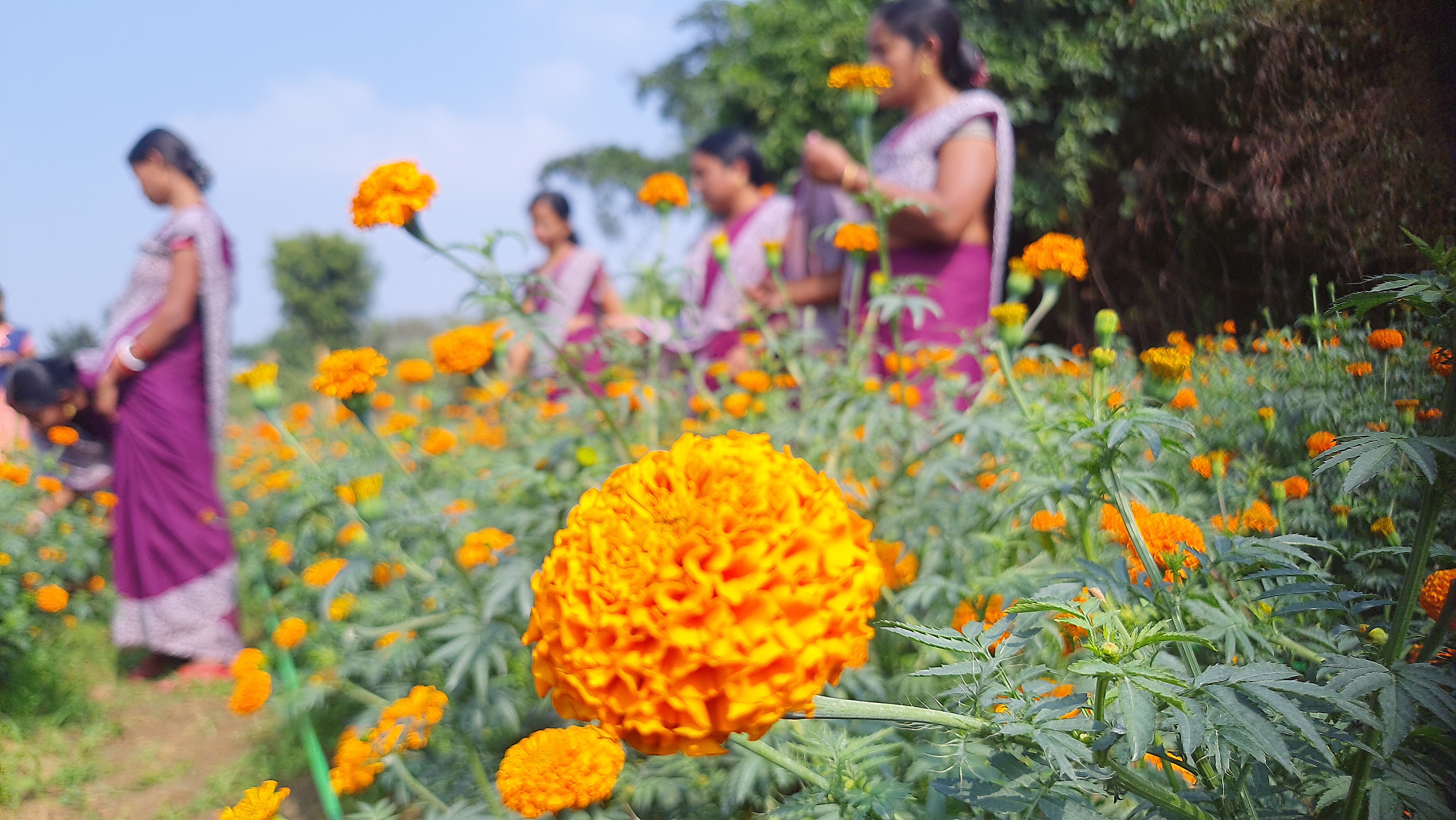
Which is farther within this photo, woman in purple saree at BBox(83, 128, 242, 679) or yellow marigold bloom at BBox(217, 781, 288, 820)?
woman in purple saree at BBox(83, 128, 242, 679)

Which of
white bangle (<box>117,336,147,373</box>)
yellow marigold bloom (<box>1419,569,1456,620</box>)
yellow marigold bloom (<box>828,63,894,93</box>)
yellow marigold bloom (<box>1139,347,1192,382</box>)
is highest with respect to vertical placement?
yellow marigold bloom (<box>828,63,894,93</box>)

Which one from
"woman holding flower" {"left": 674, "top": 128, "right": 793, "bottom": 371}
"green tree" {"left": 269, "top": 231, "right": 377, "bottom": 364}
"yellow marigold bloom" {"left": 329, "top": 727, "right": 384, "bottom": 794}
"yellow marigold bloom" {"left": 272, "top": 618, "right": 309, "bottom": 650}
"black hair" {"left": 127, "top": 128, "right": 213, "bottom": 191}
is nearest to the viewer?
"yellow marigold bloom" {"left": 329, "top": 727, "right": 384, "bottom": 794}

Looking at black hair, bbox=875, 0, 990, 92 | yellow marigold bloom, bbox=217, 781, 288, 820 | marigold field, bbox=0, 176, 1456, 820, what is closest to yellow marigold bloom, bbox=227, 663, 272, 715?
marigold field, bbox=0, 176, 1456, 820

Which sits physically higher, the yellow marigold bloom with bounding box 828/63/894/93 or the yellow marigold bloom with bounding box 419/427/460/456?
the yellow marigold bloom with bounding box 828/63/894/93

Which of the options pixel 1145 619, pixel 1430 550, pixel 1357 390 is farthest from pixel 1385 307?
pixel 1145 619

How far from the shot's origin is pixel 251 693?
4.58ft

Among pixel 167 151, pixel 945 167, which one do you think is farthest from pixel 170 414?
pixel 945 167

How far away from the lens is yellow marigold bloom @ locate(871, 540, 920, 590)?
118 centimetres

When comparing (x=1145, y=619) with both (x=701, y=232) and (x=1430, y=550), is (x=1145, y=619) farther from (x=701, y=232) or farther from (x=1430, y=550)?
(x=701, y=232)

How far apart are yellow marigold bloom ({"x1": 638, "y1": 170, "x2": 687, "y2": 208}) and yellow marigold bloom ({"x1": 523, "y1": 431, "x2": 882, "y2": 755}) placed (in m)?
1.39

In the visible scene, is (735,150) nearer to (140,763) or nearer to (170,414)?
(170,414)

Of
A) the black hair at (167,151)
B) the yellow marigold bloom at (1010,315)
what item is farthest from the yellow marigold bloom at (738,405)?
the black hair at (167,151)

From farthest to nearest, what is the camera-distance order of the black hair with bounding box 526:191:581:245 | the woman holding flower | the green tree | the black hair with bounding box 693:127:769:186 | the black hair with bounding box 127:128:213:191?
the green tree → the black hair with bounding box 526:191:581:245 → the black hair with bounding box 693:127:769:186 → the woman holding flower → the black hair with bounding box 127:128:213:191

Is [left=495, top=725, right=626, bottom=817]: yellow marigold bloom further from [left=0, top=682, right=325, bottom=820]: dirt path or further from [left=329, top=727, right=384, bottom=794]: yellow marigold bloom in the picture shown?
[left=0, top=682, right=325, bottom=820]: dirt path
